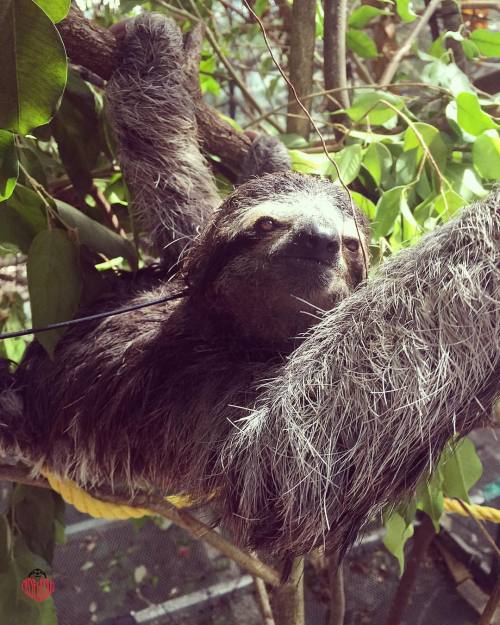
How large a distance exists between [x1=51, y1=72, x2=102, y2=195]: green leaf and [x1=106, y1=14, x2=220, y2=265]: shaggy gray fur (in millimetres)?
124

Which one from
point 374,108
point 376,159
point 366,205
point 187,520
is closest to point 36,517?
point 187,520

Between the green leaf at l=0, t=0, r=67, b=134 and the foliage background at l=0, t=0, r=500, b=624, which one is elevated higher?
the green leaf at l=0, t=0, r=67, b=134

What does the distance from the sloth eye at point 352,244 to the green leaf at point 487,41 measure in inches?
68.7

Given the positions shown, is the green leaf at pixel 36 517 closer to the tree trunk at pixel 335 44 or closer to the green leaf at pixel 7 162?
the green leaf at pixel 7 162

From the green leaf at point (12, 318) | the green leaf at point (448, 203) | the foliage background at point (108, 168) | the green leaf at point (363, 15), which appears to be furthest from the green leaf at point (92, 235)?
the green leaf at point (363, 15)

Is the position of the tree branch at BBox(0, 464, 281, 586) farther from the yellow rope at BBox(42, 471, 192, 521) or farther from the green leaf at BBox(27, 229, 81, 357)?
the green leaf at BBox(27, 229, 81, 357)

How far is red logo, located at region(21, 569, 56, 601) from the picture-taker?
2701 mm

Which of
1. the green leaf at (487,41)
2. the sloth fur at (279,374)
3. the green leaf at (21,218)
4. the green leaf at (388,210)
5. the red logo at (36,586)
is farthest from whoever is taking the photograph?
the green leaf at (487,41)

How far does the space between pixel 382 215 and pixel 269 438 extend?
119cm

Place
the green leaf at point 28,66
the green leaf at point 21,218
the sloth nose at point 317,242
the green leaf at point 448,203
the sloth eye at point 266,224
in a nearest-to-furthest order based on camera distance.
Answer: the green leaf at point 28,66 < the sloth nose at point 317,242 < the sloth eye at point 266,224 < the green leaf at point 21,218 < the green leaf at point 448,203

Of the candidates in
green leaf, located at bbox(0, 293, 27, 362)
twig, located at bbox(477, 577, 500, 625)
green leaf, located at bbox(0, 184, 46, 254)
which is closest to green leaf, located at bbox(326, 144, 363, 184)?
green leaf, located at bbox(0, 184, 46, 254)

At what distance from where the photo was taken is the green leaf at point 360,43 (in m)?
3.64

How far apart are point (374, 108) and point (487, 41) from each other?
80cm

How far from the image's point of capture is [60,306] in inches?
86.4
